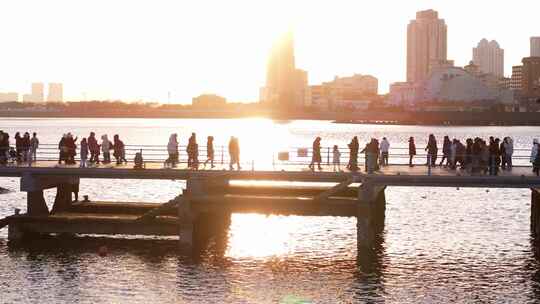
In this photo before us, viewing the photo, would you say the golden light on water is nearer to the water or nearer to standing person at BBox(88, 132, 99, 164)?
the water

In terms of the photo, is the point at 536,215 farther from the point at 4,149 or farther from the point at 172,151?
the point at 4,149

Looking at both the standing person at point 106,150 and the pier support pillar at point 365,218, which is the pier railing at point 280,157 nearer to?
the standing person at point 106,150

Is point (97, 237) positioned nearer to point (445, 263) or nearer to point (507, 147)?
point (445, 263)

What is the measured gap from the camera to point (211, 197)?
→ 124 feet

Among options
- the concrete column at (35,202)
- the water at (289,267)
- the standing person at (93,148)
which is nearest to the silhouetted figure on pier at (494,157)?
the water at (289,267)

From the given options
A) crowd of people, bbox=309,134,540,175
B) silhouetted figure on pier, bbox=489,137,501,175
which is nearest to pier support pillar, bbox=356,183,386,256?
crowd of people, bbox=309,134,540,175

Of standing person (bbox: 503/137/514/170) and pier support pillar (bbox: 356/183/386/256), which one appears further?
standing person (bbox: 503/137/514/170)

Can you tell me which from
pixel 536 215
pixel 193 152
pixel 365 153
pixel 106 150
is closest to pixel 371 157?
pixel 365 153

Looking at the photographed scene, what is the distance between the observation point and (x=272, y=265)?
35844 millimetres

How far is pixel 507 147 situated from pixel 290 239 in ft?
39.5

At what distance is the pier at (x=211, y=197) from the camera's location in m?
36.2

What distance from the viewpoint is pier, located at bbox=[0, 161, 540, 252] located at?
3625 cm

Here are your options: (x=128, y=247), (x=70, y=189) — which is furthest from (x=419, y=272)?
(x=70, y=189)

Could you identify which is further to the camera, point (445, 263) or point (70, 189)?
point (70, 189)
